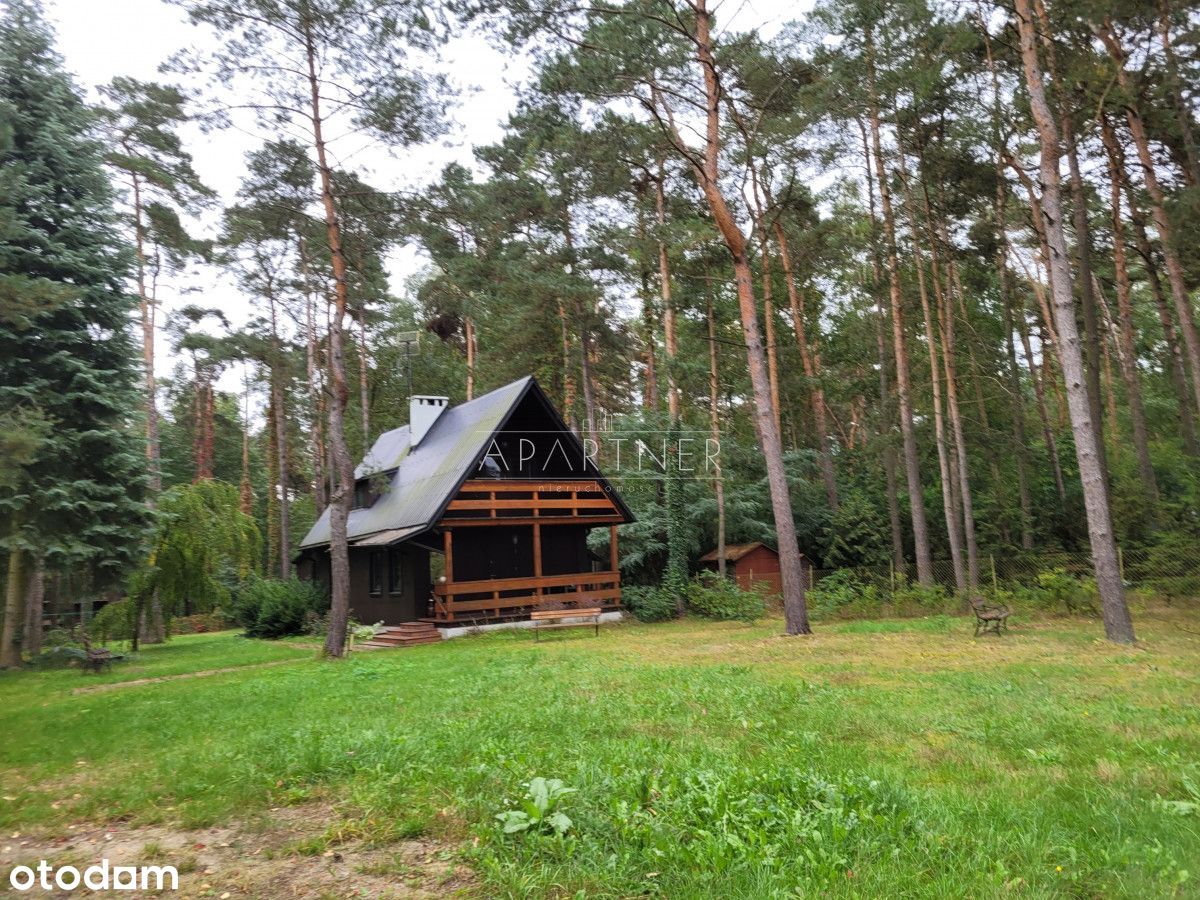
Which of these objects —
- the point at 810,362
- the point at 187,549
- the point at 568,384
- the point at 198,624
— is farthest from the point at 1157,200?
the point at 198,624

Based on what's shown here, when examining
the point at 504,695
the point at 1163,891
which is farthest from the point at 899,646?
the point at 1163,891

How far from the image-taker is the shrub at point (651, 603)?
21266 millimetres

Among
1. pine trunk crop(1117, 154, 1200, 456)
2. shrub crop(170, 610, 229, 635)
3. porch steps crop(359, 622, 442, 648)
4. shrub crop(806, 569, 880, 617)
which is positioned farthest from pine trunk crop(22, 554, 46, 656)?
pine trunk crop(1117, 154, 1200, 456)

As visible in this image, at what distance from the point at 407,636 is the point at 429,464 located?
5.61 meters

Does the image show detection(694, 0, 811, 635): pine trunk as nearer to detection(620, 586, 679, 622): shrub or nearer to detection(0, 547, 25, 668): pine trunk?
detection(620, 586, 679, 622): shrub

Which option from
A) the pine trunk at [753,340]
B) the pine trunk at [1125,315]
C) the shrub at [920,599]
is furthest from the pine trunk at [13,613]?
the pine trunk at [1125,315]

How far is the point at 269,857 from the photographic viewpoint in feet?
12.0

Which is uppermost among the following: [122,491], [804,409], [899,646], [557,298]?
[557,298]

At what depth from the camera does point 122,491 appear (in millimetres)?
16641

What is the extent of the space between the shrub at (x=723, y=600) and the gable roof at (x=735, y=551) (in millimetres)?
1821

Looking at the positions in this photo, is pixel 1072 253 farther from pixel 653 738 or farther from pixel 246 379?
pixel 246 379

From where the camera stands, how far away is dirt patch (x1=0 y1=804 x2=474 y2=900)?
3273 millimetres

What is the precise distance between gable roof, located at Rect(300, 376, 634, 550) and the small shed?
173 inches

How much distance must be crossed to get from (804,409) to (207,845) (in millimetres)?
33991
